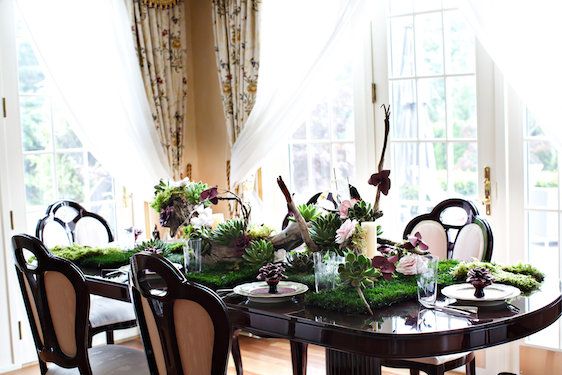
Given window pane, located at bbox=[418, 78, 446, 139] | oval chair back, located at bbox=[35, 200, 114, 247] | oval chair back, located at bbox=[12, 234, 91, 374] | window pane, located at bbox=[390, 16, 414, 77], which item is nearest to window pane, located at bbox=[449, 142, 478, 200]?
window pane, located at bbox=[418, 78, 446, 139]

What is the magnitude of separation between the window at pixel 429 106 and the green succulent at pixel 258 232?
4.27 feet

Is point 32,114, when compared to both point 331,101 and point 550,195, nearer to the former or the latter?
point 331,101

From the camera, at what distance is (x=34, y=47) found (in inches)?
181

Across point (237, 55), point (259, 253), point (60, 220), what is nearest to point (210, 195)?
point (259, 253)

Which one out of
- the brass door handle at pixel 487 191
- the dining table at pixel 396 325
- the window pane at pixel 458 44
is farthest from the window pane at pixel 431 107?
the dining table at pixel 396 325

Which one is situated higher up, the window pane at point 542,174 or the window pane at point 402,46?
the window pane at point 402,46

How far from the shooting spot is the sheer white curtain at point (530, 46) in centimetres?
354

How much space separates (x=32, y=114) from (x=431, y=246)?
252 cm

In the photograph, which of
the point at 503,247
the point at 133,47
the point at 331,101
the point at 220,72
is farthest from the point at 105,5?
the point at 503,247

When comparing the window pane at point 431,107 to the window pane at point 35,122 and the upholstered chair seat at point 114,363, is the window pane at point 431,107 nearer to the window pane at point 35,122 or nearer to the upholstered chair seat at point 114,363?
the upholstered chair seat at point 114,363

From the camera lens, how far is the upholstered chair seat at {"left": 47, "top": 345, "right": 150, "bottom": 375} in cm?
298

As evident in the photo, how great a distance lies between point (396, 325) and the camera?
88.0 inches

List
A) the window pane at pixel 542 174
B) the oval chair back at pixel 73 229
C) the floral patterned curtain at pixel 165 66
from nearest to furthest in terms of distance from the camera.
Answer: the window pane at pixel 542 174 < the oval chair back at pixel 73 229 < the floral patterned curtain at pixel 165 66

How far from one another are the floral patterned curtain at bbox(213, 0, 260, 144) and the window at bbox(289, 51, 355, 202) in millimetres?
380
